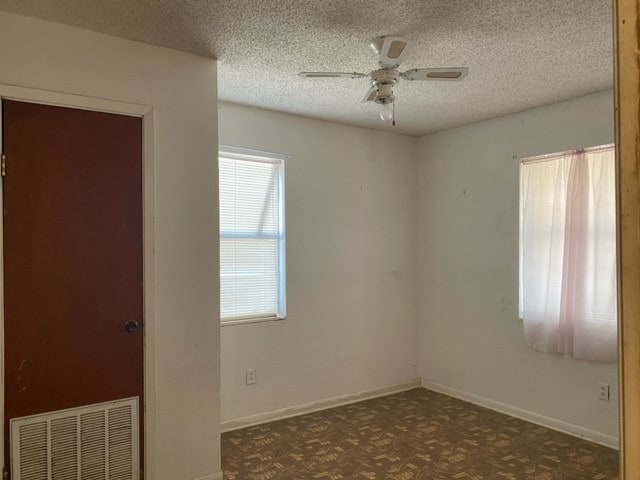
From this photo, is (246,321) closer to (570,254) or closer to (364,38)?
(364,38)

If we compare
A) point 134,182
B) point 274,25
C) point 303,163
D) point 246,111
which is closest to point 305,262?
point 303,163

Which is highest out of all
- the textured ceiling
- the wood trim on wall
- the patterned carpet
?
the textured ceiling

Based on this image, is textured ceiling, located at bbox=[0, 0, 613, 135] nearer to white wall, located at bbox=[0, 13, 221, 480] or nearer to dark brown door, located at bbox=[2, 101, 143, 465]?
white wall, located at bbox=[0, 13, 221, 480]

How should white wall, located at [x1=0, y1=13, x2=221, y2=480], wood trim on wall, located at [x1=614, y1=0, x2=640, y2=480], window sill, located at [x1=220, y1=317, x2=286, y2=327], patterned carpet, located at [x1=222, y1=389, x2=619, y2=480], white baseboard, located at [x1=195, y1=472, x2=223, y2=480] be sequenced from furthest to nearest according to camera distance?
window sill, located at [x1=220, y1=317, x2=286, y2=327], patterned carpet, located at [x1=222, y1=389, x2=619, y2=480], white baseboard, located at [x1=195, y1=472, x2=223, y2=480], white wall, located at [x1=0, y1=13, x2=221, y2=480], wood trim on wall, located at [x1=614, y1=0, x2=640, y2=480]

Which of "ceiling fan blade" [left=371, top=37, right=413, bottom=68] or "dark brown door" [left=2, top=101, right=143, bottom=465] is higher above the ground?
"ceiling fan blade" [left=371, top=37, right=413, bottom=68]

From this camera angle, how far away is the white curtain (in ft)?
10.8

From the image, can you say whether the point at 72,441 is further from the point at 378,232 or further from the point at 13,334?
the point at 378,232

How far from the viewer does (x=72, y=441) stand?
2.36 metres

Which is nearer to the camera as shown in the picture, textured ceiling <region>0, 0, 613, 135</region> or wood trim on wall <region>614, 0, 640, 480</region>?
wood trim on wall <region>614, 0, 640, 480</region>

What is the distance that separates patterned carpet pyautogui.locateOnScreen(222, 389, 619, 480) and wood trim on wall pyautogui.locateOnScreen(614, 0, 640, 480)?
2526 mm

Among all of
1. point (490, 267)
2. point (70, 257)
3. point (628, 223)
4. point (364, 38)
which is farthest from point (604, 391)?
point (70, 257)

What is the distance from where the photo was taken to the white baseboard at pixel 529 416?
3.39 metres

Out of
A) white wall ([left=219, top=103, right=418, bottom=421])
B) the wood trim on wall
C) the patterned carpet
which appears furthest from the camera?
white wall ([left=219, top=103, right=418, bottom=421])

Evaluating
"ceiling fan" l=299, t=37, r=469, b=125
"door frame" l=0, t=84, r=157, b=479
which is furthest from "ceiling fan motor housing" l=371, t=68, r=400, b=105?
"door frame" l=0, t=84, r=157, b=479
